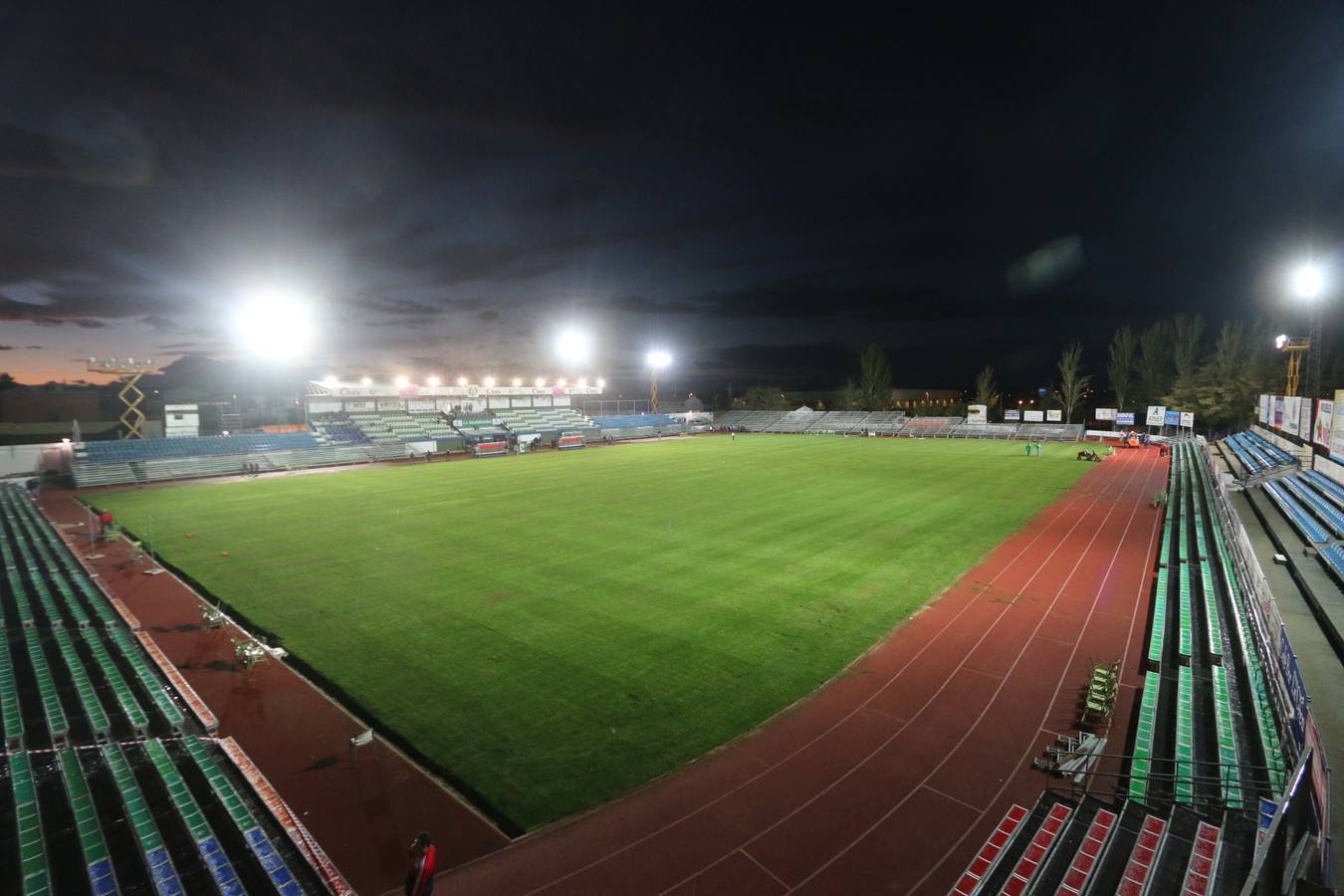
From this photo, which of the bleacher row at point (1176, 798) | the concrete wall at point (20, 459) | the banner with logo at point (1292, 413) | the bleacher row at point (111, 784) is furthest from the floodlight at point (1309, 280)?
the concrete wall at point (20, 459)

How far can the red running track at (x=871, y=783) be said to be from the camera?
20.1 feet

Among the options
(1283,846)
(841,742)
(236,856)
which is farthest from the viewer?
(841,742)

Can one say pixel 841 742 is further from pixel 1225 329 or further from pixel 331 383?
pixel 1225 329

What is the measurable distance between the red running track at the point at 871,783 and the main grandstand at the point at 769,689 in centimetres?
4

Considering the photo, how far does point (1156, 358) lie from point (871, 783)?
256 feet

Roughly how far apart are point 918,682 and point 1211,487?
28425 millimetres

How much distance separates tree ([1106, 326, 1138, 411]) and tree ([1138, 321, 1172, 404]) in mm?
1101

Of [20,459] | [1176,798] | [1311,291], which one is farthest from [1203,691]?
[20,459]

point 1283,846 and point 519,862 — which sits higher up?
point 1283,846

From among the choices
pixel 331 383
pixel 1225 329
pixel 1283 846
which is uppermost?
pixel 1225 329

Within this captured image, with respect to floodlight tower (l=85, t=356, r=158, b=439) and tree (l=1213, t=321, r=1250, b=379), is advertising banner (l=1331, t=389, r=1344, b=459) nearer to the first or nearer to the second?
tree (l=1213, t=321, r=1250, b=379)

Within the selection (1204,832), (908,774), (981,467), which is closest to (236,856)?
(908,774)

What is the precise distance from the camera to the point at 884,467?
122 feet

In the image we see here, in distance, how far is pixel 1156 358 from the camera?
6462 centimetres
